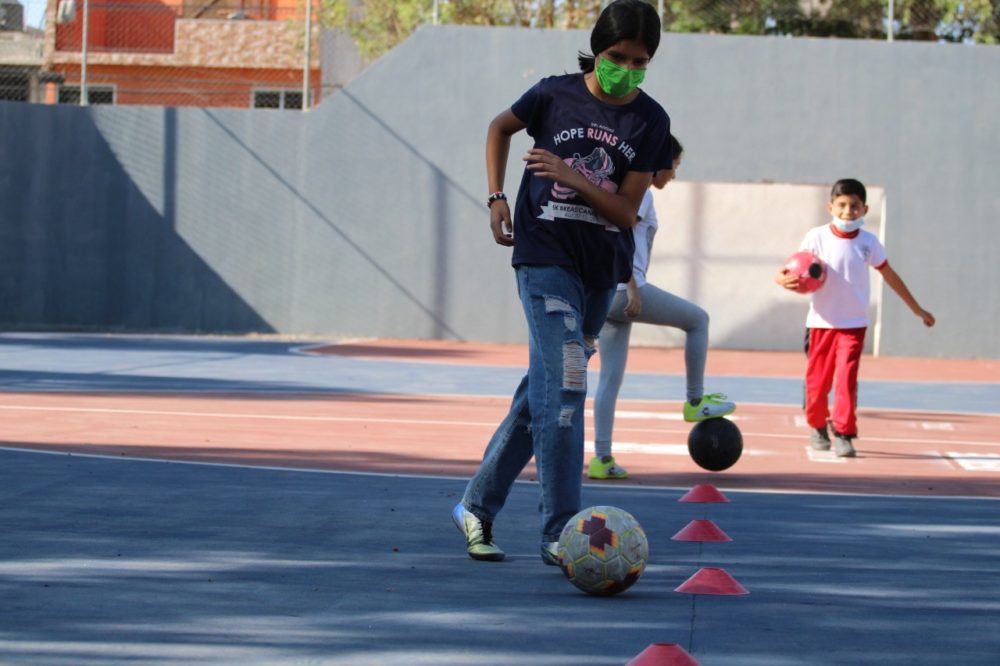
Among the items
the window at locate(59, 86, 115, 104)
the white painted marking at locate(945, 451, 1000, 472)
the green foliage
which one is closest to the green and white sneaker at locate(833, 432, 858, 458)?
the white painted marking at locate(945, 451, 1000, 472)

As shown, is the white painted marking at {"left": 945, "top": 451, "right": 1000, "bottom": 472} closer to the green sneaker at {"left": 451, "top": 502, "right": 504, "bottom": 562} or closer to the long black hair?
the green sneaker at {"left": 451, "top": 502, "right": 504, "bottom": 562}

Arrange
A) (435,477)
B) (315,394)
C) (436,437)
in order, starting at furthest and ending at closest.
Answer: (315,394)
(436,437)
(435,477)

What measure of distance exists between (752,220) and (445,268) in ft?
14.4

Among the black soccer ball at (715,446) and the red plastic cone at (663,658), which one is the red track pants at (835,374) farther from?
the red plastic cone at (663,658)

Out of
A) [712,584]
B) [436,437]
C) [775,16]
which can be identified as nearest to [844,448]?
[436,437]

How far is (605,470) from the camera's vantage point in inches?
323

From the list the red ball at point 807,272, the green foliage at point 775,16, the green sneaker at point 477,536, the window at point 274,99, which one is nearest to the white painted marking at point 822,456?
the red ball at point 807,272

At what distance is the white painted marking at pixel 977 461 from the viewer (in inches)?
360

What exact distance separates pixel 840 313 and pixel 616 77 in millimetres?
4847

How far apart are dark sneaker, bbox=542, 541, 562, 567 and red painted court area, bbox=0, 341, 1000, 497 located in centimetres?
287

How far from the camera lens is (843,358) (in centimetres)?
956

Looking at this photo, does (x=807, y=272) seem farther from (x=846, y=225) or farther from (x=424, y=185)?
(x=424, y=185)

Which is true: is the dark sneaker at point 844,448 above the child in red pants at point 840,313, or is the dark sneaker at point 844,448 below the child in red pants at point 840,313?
below

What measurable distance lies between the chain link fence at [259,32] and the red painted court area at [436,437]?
10.5m
